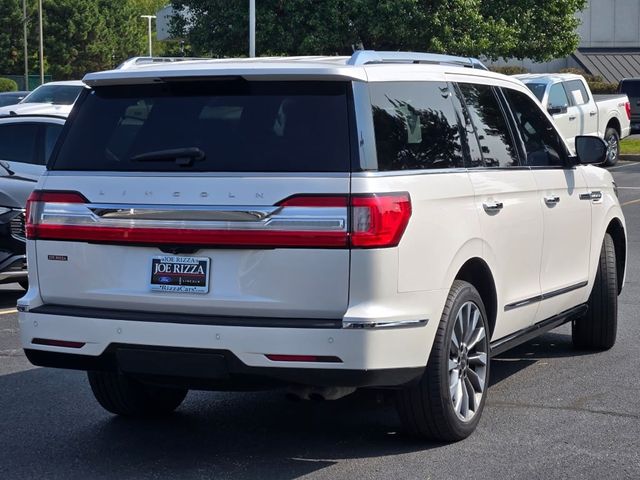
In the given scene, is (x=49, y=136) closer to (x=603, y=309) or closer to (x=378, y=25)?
(x=603, y=309)

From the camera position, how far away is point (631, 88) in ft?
127

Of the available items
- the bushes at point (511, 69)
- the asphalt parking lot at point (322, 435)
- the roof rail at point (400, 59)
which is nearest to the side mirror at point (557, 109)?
the asphalt parking lot at point (322, 435)

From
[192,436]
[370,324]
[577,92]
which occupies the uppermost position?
[577,92]

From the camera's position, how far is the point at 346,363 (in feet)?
17.7

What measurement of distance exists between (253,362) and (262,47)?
3455cm

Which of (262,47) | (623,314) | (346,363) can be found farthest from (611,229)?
(262,47)

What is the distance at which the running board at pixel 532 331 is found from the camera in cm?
684

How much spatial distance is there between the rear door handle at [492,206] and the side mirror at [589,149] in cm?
142

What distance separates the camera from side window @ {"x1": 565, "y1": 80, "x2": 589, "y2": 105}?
25.5 m

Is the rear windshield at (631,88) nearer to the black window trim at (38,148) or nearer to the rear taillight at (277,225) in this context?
the black window trim at (38,148)

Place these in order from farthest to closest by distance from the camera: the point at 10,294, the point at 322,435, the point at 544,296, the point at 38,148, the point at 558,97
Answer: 1. the point at 558,97
2. the point at 38,148
3. the point at 10,294
4. the point at 544,296
5. the point at 322,435

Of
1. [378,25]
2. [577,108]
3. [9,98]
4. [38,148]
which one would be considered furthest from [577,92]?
[38,148]

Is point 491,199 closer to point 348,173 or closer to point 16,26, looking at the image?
point 348,173

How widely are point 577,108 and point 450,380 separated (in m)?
20.2
